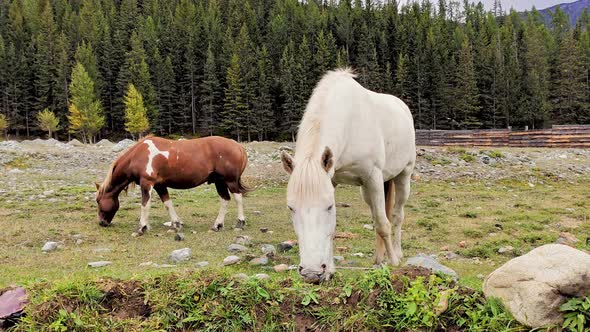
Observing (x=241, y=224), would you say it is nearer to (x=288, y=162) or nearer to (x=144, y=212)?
(x=144, y=212)

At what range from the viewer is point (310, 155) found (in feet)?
16.4

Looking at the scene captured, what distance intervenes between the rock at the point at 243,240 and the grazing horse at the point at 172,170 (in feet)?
5.29

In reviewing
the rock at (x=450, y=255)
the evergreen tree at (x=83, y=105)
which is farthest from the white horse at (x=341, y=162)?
the evergreen tree at (x=83, y=105)

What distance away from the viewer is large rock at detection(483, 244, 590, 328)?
12.3 ft

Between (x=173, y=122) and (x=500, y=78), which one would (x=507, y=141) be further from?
(x=173, y=122)

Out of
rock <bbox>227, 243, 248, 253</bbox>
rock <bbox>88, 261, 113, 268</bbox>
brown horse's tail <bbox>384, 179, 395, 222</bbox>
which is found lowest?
rock <bbox>227, 243, 248, 253</bbox>

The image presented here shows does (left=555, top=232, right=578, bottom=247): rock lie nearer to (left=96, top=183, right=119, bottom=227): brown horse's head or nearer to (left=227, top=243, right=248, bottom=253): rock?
(left=227, top=243, right=248, bottom=253): rock

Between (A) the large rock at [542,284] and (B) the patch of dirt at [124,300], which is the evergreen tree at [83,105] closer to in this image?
(B) the patch of dirt at [124,300]

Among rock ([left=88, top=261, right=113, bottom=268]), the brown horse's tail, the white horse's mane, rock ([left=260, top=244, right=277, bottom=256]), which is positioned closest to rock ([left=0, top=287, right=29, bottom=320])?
the white horse's mane

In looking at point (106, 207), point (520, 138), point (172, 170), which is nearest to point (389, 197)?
point (172, 170)

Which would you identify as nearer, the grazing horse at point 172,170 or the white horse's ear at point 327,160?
the white horse's ear at point 327,160

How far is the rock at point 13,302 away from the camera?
13.9 feet

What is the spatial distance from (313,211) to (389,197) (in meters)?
4.29

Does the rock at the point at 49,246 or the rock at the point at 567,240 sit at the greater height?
the rock at the point at 49,246
